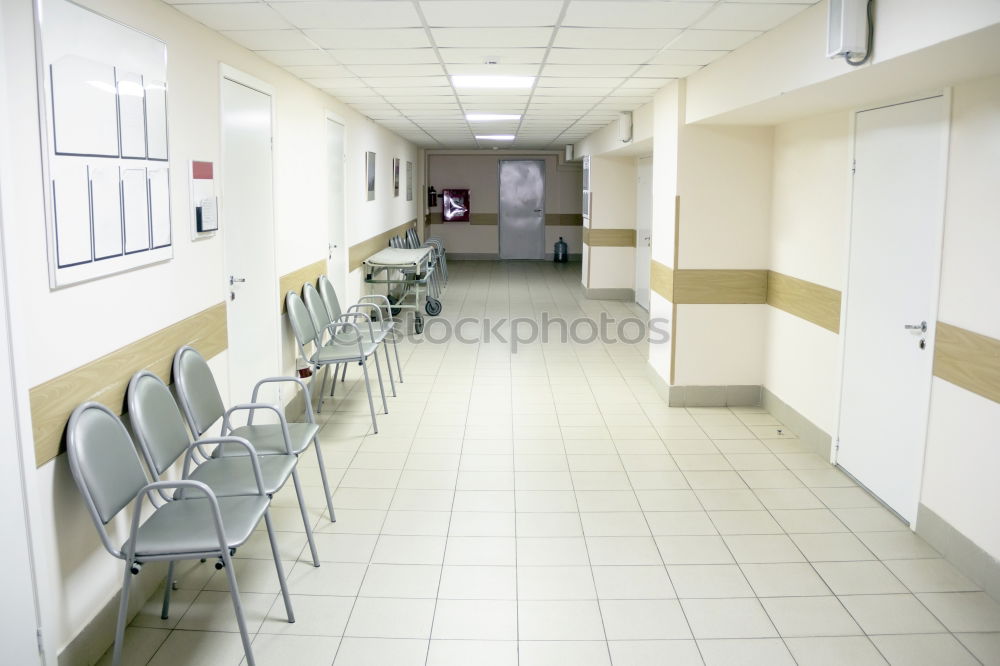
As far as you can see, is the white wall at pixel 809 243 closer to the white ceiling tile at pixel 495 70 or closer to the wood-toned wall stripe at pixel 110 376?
the white ceiling tile at pixel 495 70

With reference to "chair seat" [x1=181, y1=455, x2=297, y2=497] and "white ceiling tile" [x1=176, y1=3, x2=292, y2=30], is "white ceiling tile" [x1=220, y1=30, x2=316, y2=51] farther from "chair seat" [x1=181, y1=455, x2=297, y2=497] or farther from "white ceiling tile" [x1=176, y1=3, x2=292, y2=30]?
"chair seat" [x1=181, y1=455, x2=297, y2=497]

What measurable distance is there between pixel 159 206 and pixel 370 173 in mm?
5910

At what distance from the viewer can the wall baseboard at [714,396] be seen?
6184 millimetres

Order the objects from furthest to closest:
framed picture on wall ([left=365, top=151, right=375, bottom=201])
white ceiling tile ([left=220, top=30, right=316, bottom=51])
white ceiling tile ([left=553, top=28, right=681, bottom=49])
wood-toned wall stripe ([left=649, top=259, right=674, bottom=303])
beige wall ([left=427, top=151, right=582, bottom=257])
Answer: beige wall ([left=427, top=151, right=582, bottom=257]) → framed picture on wall ([left=365, top=151, right=375, bottom=201]) → wood-toned wall stripe ([left=649, top=259, right=674, bottom=303]) → white ceiling tile ([left=220, top=30, right=316, bottom=51]) → white ceiling tile ([left=553, top=28, right=681, bottom=49])

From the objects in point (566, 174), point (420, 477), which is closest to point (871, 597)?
point (420, 477)

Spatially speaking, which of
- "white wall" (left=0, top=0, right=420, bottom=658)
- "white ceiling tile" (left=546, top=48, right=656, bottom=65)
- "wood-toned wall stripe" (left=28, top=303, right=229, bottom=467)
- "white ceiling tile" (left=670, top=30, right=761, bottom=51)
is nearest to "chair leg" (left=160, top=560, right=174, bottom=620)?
"white wall" (left=0, top=0, right=420, bottom=658)

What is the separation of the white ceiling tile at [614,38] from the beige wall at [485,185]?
1262cm

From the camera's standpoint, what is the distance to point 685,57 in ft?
16.2

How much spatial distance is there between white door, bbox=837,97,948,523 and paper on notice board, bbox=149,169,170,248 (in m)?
3.60

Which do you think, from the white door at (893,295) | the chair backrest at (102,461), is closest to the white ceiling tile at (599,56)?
the white door at (893,295)

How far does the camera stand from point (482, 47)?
464cm

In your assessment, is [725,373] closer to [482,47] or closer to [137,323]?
[482,47]

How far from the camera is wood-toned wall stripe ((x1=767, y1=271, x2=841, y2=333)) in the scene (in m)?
Result: 4.86

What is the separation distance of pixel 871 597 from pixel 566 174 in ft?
→ 48.5
